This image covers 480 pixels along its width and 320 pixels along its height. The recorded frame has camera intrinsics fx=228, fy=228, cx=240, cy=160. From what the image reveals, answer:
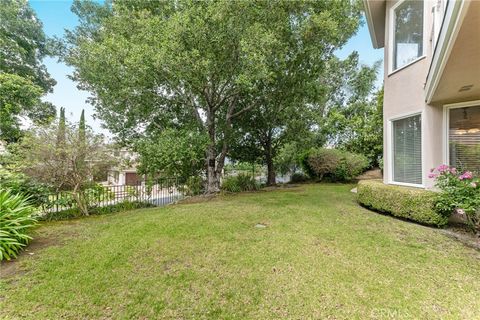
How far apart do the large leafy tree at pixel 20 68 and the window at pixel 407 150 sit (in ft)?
49.8

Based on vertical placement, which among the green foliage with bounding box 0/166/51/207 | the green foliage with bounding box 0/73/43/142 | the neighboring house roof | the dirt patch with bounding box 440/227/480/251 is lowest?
the dirt patch with bounding box 440/227/480/251

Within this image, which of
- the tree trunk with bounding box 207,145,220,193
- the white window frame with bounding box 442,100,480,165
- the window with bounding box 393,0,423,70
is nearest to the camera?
the white window frame with bounding box 442,100,480,165

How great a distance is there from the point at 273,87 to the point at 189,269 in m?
9.09

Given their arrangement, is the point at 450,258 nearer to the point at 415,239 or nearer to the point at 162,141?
the point at 415,239

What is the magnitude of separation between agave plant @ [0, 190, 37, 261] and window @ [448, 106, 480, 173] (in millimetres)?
9989

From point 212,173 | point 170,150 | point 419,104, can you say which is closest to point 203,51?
point 170,150

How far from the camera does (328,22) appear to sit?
7.98 metres

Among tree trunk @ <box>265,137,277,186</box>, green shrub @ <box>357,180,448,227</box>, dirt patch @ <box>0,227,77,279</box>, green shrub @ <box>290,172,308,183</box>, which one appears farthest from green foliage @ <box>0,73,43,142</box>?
green shrub @ <box>290,172,308,183</box>

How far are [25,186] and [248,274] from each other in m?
7.47

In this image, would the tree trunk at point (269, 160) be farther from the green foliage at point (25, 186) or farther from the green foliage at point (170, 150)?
the green foliage at point (25, 186)

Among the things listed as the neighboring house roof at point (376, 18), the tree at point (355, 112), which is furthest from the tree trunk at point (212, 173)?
the tree at point (355, 112)

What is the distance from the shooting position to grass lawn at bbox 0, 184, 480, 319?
2.85 meters

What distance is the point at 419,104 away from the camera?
623 centimetres

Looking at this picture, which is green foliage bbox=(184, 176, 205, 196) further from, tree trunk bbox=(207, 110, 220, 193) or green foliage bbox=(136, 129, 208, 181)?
green foliage bbox=(136, 129, 208, 181)
